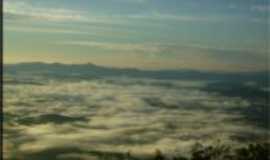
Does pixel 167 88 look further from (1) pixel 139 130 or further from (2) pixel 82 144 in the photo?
(2) pixel 82 144

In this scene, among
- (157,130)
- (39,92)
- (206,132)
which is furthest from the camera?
(39,92)

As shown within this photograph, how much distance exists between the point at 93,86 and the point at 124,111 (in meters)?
11.8

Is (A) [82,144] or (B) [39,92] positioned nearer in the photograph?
(A) [82,144]

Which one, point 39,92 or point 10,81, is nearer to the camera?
point 10,81

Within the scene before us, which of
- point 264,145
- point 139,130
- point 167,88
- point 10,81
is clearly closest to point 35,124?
point 10,81

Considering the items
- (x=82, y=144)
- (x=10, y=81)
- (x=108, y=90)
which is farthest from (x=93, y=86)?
(x=82, y=144)

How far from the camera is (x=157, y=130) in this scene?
7319 cm

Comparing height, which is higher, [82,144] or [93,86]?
[93,86]

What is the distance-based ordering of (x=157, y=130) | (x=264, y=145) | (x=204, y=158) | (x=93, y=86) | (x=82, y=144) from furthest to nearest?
(x=93, y=86)
(x=157, y=130)
(x=82, y=144)
(x=264, y=145)
(x=204, y=158)

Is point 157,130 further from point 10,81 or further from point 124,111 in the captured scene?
point 10,81

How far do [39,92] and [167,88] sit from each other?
77.3 ft

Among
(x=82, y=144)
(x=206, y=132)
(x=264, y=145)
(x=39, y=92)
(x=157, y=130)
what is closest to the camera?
(x=264, y=145)

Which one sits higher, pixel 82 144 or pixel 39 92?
pixel 39 92

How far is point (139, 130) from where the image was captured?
74125 millimetres
